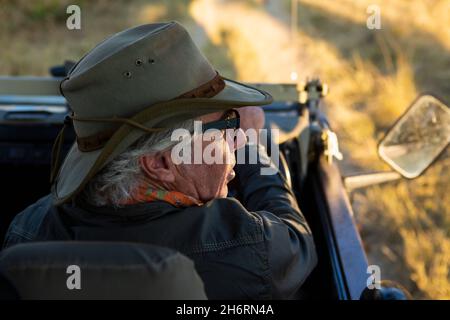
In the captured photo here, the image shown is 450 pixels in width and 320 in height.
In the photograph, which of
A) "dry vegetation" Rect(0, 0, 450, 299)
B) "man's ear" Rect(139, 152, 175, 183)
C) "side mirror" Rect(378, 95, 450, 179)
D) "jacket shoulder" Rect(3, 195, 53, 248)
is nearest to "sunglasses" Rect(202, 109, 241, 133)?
"man's ear" Rect(139, 152, 175, 183)

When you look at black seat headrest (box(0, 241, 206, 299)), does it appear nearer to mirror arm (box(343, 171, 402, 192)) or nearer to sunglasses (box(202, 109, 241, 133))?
sunglasses (box(202, 109, 241, 133))

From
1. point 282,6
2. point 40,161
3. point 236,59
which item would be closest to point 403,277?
point 40,161

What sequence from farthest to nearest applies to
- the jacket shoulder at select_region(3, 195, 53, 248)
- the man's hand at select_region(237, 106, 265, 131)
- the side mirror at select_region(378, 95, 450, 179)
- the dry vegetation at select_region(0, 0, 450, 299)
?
the dry vegetation at select_region(0, 0, 450, 299) < the side mirror at select_region(378, 95, 450, 179) < the man's hand at select_region(237, 106, 265, 131) < the jacket shoulder at select_region(3, 195, 53, 248)

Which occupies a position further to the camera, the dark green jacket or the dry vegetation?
the dry vegetation

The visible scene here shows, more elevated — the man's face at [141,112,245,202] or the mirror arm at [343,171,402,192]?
the man's face at [141,112,245,202]

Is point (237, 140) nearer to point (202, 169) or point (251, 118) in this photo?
point (202, 169)

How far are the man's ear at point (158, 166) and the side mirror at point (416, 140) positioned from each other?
45.3 inches

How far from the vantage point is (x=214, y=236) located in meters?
1.39

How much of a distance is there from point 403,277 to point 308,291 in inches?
73.6

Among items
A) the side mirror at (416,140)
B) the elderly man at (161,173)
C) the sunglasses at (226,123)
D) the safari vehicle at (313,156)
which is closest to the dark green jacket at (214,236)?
the elderly man at (161,173)

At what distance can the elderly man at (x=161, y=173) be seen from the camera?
4.54 ft

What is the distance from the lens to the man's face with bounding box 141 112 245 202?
4.73 ft
